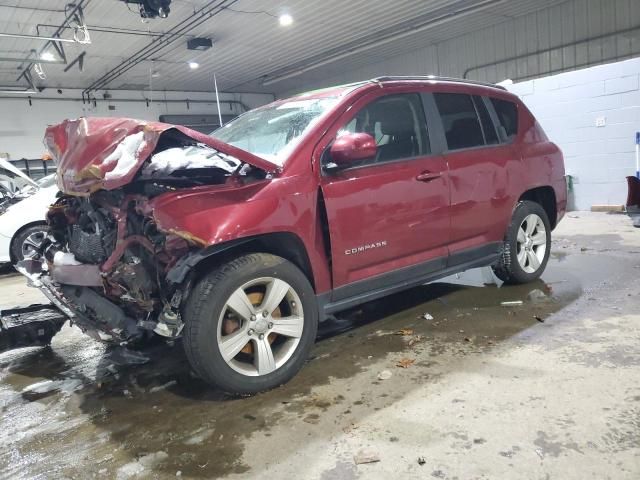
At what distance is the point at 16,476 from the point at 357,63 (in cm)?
1539

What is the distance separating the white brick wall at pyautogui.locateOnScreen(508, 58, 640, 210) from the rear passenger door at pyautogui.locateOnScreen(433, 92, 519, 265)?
619 cm

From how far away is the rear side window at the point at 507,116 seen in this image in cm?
397

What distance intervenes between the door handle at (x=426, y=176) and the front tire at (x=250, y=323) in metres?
1.09

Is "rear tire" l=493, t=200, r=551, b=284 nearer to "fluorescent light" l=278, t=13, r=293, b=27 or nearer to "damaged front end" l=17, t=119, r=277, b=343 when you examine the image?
"damaged front end" l=17, t=119, r=277, b=343

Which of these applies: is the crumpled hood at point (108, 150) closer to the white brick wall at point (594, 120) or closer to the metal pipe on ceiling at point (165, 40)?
the metal pipe on ceiling at point (165, 40)

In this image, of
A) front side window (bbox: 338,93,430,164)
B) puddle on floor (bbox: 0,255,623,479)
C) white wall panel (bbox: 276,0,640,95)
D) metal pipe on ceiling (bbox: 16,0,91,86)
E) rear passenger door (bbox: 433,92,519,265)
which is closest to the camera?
puddle on floor (bbox: 0,255,623,479)

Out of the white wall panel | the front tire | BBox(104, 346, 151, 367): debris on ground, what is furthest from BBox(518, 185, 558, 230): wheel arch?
the white wall panel

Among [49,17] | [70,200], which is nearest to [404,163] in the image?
[70,200]

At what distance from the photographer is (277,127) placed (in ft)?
10.7

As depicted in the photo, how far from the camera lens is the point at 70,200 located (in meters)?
3.29

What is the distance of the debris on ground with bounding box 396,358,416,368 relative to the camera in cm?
287

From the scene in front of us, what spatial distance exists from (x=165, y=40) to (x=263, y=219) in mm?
10129

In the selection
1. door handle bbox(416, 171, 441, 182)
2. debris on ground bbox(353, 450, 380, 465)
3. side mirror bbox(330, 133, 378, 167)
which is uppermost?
side mirror bbox(330, 133, 378, 167)

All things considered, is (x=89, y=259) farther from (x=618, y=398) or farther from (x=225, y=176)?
(x=618, y=398)
